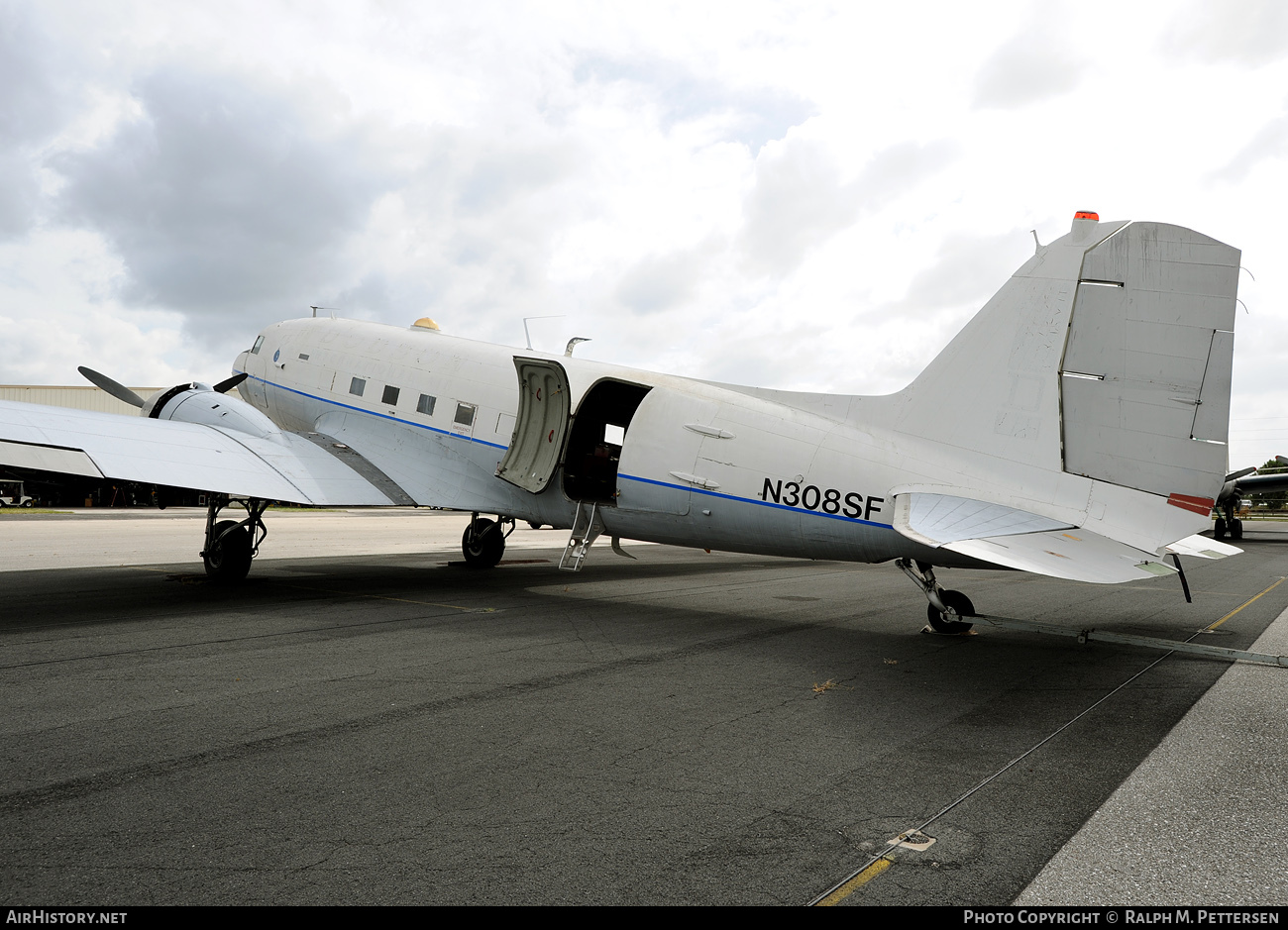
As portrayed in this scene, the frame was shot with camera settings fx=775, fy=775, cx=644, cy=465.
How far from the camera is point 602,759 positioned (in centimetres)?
490

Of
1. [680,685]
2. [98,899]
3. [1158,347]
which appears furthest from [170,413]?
[1158,347]

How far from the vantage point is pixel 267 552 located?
62.8 feet

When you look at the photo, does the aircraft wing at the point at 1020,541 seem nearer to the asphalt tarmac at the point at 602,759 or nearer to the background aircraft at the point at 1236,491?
the asphalt tarmac at the point at 602,759

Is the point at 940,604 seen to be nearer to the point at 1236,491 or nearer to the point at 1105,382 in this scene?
the point at 1105,382

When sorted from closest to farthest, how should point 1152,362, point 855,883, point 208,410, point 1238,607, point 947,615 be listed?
point 855,883 → point 1152,362 → point 947,615 → point 1238,607 → point 208,410

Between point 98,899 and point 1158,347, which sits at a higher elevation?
point 1158,347

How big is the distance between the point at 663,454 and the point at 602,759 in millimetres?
5963

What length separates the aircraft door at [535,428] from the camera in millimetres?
11852

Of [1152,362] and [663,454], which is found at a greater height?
[1152,362]

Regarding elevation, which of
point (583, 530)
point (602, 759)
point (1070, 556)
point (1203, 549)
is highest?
point (1070, 556)

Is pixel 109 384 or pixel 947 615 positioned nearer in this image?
pixel 947 615

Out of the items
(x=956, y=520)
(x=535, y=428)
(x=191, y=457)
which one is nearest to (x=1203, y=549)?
(x=956, y=520)

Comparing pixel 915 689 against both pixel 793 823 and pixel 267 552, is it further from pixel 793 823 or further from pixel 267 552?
pixel 267 552
